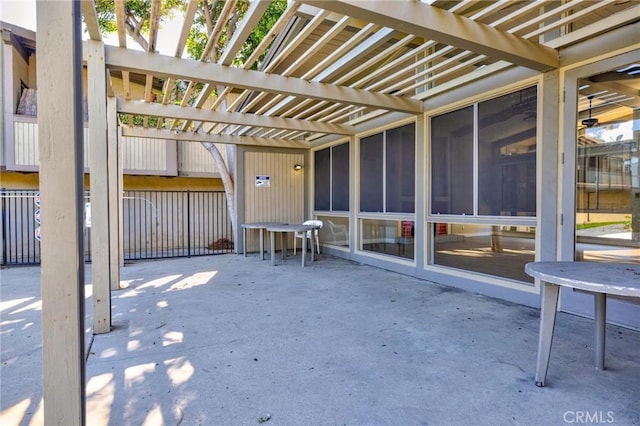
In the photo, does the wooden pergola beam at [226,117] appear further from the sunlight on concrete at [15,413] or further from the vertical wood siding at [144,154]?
the vertical wood siding at [144,154]

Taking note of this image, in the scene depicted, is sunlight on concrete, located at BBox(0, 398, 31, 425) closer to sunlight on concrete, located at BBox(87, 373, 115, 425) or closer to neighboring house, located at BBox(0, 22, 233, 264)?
sunlight on concrete, located at BBox(87, 373, 115, 425)

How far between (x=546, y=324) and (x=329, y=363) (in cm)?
146

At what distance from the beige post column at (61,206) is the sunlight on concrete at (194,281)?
349 cm

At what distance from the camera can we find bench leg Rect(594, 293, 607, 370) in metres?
2.29

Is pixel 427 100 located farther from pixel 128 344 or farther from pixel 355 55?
pixel 128 344

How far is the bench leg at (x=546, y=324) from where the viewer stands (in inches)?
81.7

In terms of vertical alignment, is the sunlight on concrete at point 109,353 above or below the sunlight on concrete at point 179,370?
below

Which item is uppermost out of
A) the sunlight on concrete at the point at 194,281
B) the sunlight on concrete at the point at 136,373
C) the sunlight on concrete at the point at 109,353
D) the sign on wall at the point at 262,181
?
the sign on wall at the point at 262,181

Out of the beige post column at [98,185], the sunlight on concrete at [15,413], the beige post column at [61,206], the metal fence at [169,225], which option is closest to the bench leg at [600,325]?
the beige post column at [61,206]

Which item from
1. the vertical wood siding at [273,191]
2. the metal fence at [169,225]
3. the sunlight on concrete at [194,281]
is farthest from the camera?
the metal fence at [169,225]

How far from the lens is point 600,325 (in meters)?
2.30

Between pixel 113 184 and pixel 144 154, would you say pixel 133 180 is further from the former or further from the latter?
pixel 113 184

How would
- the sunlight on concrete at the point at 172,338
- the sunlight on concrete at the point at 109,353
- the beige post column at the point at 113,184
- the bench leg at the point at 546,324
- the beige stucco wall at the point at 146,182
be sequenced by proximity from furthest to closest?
the beige stucco wall at the point at 146,182 → the beige post column at the point at 113,184 → the sunlight on concrete at the point at 172,338 → the sunlight on concrete at the point at 109,353 → the bench leg at the point at 546,324

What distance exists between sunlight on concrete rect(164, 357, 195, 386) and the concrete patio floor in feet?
0.04
